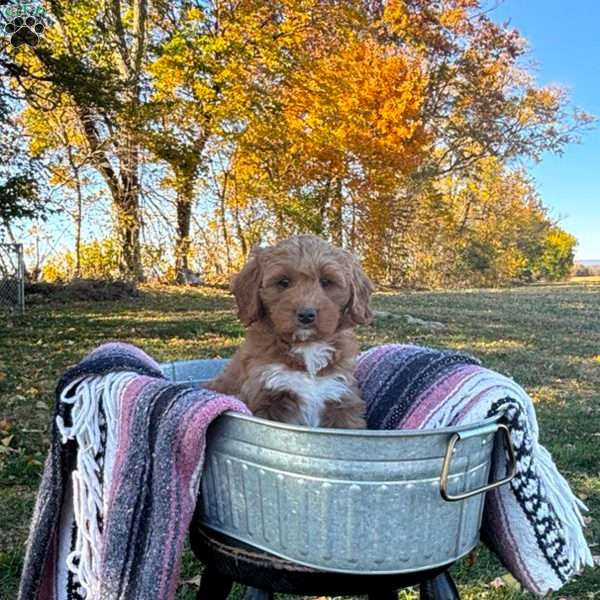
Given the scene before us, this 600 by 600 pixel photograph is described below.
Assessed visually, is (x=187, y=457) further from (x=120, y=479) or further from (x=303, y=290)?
(x=303, y=290)

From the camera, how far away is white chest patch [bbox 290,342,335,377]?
2072 mm

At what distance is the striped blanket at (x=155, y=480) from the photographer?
1.53m

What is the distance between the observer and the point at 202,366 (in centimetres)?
270

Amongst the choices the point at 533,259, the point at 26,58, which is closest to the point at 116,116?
the point at 26,58

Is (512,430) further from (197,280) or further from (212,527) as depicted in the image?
(197,280)

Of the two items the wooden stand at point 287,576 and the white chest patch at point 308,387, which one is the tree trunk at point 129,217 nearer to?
the white chest patch at point 308,387

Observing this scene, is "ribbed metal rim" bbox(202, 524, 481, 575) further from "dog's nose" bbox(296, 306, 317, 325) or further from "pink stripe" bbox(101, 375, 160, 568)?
"dog's nose" bbox(296, 306, 317, 325)

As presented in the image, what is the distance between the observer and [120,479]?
1.60 m

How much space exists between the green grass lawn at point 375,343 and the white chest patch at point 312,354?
1287mm

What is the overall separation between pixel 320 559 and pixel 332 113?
13.0m

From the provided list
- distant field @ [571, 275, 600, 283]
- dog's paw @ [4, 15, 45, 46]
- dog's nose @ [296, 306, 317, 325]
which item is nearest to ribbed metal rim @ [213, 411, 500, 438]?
dog's nose @ [296, 306, 317, 325]

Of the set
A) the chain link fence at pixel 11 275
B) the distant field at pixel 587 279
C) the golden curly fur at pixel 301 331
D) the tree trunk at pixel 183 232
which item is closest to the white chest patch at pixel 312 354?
the golden curly fur at pixel 301 331

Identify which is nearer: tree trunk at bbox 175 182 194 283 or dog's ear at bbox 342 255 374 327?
dog's ear at bbox 342 255 374 327

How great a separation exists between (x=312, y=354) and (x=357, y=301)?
0.23m
